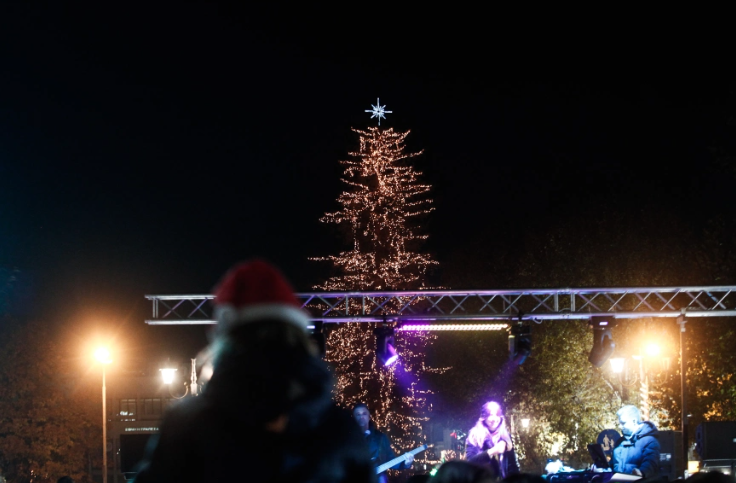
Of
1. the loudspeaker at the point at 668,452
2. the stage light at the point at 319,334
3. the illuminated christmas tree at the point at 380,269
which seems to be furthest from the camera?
the illuminated christmas tree at the point at 380,269

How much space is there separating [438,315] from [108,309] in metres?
35.0

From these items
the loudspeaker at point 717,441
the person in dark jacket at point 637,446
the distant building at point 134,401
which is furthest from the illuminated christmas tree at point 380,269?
the distant building at point 134,401

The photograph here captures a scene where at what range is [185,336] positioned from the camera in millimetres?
56125

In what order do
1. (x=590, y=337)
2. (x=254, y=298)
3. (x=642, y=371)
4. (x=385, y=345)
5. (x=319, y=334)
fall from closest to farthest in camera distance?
(x=254, y=298), (x=319, y=334), (x=385, y=345), (x=642, y=371), (x=590, y=337)

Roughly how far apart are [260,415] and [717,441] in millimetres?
13308

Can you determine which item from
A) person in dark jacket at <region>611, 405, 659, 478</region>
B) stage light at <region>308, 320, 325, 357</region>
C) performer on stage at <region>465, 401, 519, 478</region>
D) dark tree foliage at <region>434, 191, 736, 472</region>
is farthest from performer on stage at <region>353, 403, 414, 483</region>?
dark tree foliage at <region>434, 191, 736, 472</region>

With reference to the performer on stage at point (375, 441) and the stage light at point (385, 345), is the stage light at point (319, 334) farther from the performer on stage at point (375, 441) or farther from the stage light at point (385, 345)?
the performer on stage at point (375, 441)

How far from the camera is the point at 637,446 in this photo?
9680 millimetres

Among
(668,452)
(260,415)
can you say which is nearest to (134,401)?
(668,452)

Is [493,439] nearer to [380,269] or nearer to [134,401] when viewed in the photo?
[380,269]

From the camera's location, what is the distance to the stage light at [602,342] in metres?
14.7

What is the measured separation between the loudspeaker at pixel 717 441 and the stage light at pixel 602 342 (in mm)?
2055

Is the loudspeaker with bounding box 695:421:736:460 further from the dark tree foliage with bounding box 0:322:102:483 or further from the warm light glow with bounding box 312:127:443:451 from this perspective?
the dark tree foliage with bounding box 0:322:102:483

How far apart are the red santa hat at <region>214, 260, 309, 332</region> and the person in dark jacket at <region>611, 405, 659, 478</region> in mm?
8597
